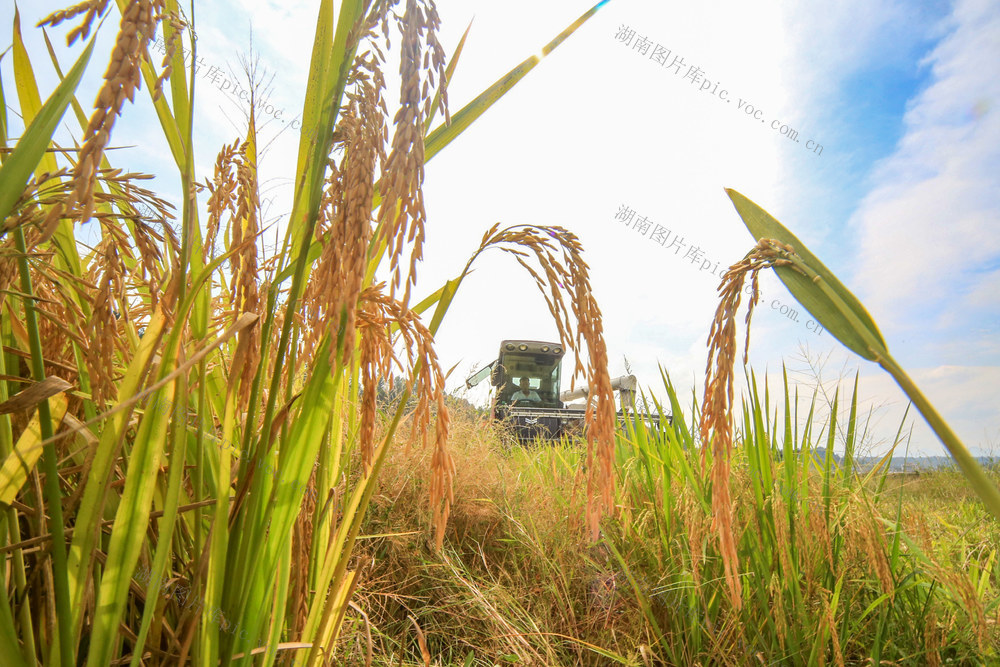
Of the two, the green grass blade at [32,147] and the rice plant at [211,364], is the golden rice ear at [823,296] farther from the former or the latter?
the green grass blade at [32,147]

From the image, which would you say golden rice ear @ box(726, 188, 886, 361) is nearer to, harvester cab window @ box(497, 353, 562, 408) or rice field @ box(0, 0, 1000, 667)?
rice field @ box(0, 0, 1000, 667)

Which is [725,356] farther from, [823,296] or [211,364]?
[211,364]

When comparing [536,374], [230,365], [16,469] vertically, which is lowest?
[16,469]

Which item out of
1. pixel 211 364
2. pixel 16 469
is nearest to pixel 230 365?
pixel 211 364

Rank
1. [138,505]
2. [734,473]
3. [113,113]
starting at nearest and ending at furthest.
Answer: [113,113] < [138,505] < [734,473]

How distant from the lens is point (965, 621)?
1.74 meters

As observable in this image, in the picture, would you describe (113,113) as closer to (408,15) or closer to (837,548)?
(408,15)

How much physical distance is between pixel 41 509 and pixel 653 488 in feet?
6.82

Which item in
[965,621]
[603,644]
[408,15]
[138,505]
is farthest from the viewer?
[603,644]

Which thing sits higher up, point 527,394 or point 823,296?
point 527,394

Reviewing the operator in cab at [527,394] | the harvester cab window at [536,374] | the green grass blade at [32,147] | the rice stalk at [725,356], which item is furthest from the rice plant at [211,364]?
the harvester cab window at [536,374]

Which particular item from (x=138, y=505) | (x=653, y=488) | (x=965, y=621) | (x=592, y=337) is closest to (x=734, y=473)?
(x=653, y=488)

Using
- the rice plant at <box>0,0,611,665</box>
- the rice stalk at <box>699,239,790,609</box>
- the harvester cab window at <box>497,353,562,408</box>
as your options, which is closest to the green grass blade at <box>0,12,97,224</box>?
the rice plant at <box>0,0,611,665</box>

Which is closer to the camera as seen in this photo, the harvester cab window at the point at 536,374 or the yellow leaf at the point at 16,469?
the yellow leaf at the point at 16,469
